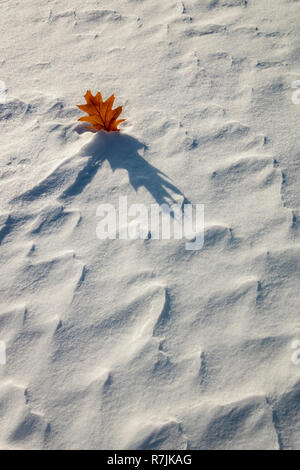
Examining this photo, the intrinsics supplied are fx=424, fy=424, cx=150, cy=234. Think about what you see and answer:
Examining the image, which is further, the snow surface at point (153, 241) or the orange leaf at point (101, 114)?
the orange leaf at point (101, 114)

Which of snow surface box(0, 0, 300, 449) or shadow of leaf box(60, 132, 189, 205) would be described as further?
shadow of leaf box(60, 132, 189, 205)

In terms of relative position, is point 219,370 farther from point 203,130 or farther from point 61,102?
point 61,102

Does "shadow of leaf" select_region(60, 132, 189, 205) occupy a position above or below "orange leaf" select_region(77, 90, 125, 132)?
below

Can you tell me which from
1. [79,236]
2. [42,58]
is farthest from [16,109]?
[79,236]

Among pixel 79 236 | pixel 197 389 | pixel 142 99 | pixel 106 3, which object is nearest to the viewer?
pixel 197 389

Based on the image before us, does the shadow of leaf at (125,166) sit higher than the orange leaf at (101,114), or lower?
lower
